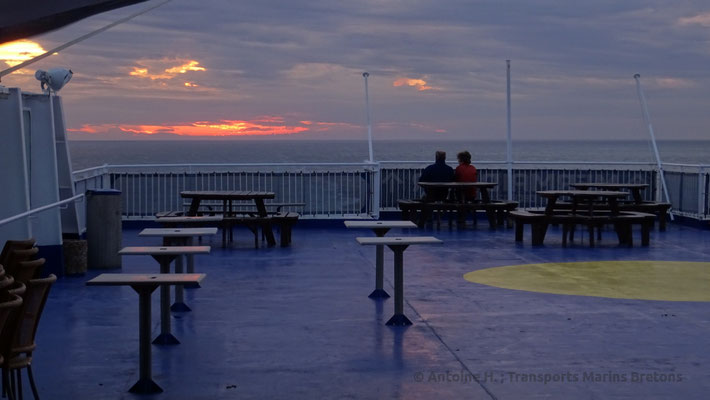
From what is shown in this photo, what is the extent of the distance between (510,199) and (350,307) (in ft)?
37.5

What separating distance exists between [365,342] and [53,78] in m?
6.51

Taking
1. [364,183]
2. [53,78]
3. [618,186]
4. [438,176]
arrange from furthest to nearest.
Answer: [364,183] → [438,176] → [618,186] → [53,78]

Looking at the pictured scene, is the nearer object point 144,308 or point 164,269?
point 144,308

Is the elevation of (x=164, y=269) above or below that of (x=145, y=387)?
above

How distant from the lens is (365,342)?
341 inches

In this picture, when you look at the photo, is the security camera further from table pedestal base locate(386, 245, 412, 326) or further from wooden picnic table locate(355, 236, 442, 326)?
table pedestal base locate(386, 245, 412, 326)

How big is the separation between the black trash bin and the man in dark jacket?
7.61 meters

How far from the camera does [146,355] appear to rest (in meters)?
7.09

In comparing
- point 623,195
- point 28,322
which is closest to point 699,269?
point 623,195

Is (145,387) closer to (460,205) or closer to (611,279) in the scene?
(611,279)

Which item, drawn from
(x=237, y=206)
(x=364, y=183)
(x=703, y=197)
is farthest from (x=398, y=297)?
(x=703, y=197)

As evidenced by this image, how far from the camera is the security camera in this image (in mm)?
13047

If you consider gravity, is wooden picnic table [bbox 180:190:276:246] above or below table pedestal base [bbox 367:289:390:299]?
above

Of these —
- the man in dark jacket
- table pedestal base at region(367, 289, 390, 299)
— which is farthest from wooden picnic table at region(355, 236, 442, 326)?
the man in dark jacket
